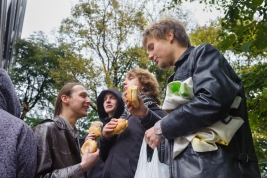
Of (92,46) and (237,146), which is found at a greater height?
(92,46)

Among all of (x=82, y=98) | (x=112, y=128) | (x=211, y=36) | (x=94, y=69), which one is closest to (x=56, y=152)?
(x=112, y=128)

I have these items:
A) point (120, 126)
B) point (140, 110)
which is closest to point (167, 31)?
point (140, 110)

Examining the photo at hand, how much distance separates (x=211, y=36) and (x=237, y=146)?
51.7ft

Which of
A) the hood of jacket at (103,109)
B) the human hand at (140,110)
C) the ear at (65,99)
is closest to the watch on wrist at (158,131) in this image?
the human hand at (140,110)

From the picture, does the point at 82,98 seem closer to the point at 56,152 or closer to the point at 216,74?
the point at 56,152

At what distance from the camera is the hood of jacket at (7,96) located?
1.97 m

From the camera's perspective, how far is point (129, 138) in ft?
9.80

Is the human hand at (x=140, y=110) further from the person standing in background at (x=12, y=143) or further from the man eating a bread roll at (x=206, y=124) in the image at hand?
the person standing in background at (x=12, y=143)

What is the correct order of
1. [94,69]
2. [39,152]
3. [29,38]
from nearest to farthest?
1. [39,152]
2. [94,69]
3. [29,38]

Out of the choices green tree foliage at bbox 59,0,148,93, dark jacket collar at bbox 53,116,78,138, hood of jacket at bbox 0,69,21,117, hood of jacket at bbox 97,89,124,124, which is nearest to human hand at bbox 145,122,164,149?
hood of jacket at bbox 0,69,21,117

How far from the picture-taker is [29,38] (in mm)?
24125

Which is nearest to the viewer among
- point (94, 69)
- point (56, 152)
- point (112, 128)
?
point (56, 152)

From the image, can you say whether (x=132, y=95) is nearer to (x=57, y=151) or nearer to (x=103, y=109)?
(x=57, y=151)

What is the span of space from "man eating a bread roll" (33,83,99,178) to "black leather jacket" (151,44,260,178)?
86cm
